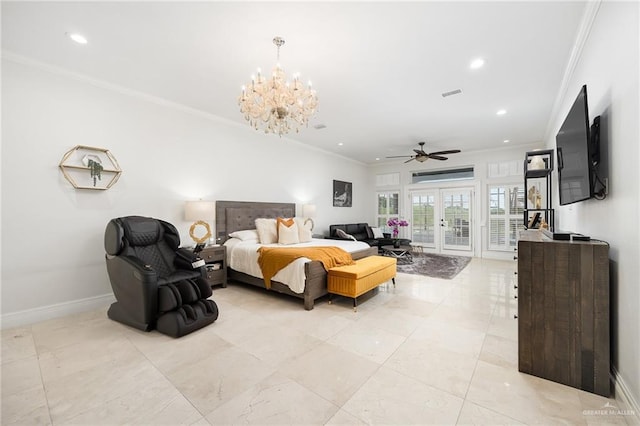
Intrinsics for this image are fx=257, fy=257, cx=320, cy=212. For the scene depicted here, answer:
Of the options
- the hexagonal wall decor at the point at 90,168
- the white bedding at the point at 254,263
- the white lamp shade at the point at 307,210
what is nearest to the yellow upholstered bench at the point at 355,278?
the white bedding at the point at 254,263

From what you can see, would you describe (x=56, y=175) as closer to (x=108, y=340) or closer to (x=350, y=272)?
(x=108, y=340)

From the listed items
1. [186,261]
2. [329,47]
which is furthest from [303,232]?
[329,47]

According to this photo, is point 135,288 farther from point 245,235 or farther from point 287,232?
point 287,232

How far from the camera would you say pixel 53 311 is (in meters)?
2.95

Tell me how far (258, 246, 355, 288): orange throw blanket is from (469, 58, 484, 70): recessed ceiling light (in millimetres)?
2792

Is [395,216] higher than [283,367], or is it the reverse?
[395,216]

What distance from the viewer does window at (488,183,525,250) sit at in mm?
6379

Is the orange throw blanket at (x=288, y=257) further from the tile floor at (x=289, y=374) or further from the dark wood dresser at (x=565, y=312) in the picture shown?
the dark wood dresser at (x=565, y=312)

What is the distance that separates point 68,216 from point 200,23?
2.71 m

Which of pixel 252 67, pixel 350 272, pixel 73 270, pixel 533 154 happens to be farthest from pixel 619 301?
pixel 73 270

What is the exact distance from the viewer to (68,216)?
3.06m

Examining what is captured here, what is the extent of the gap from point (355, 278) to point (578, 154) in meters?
2.36

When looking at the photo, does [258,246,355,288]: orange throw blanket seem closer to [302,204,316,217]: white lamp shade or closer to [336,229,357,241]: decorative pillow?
[302,204,316,217]: white lamp shade

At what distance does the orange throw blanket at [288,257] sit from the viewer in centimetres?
339
